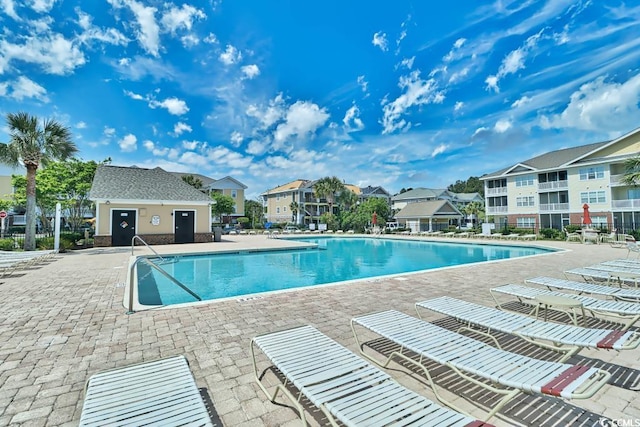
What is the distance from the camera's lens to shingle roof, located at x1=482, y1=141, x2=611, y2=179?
30656 mm

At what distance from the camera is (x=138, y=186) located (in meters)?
20.0

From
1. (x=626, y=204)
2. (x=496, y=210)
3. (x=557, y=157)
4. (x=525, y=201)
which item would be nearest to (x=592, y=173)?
(x=626, y=204)

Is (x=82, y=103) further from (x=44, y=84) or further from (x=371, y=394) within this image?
(x=371, y=394)

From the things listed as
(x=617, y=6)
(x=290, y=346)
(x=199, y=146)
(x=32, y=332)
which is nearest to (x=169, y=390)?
(x=290, y=346)

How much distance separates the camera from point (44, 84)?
1633 centimetres

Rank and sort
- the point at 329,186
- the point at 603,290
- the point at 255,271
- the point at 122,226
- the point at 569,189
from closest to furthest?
the point at 603,290, the point at 255,271, the point at 122,226, the point at 569,189, the point at 329,186

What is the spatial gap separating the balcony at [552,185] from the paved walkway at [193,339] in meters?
31.0

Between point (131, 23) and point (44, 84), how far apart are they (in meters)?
6.83

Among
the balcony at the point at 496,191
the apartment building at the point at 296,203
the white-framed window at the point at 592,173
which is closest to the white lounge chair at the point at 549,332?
the white-framed window at the point at 592,173

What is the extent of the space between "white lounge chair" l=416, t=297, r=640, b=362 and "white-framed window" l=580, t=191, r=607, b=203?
33762 mm

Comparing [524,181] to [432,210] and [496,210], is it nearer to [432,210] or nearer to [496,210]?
[496,210]

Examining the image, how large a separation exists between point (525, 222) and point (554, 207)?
3.38 m

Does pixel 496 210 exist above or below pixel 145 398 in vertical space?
above

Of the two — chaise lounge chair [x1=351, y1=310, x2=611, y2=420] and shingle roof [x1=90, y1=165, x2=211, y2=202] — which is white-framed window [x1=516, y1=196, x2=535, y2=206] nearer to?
shingle roof [x1=90, y1=165, x2=211, y2=202]
